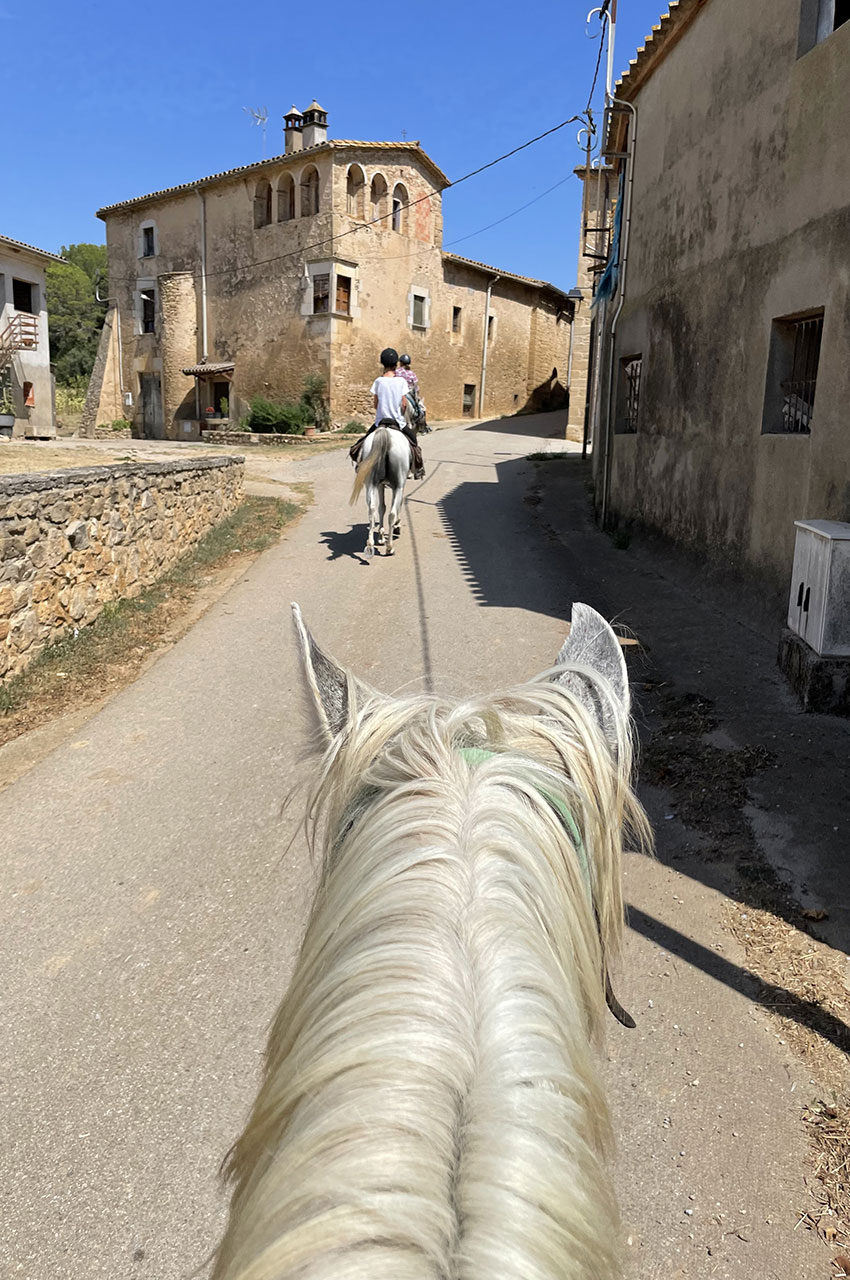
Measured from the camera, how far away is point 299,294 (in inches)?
1123

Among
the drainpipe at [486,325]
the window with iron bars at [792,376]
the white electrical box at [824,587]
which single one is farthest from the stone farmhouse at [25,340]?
the white electrical box at [824,587]

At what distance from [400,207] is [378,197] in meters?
0.87

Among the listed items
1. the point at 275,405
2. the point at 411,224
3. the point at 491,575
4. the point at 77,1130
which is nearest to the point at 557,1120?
the point at 77,1130

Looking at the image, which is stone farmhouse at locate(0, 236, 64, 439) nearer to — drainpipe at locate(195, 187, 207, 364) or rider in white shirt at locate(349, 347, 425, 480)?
drainpipe at locate(195, 187, 207, 364)

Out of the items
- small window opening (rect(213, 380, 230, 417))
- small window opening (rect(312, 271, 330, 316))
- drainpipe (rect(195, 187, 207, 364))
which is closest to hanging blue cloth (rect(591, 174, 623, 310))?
small window opening (rect(312, 271, 330, 316))

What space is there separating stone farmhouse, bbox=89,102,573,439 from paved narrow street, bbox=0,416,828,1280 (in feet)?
80.9

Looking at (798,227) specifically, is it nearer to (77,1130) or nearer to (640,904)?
(640,904)

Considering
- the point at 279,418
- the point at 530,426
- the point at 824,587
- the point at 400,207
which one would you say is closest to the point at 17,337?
the point at 279,418

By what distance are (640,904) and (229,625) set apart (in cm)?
512

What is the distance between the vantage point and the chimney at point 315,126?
29.7m

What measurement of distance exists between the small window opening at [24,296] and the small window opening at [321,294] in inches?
358

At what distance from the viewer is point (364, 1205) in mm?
806

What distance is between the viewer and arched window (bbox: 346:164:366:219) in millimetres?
27641

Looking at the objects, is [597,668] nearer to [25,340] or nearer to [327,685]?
[327,685]
